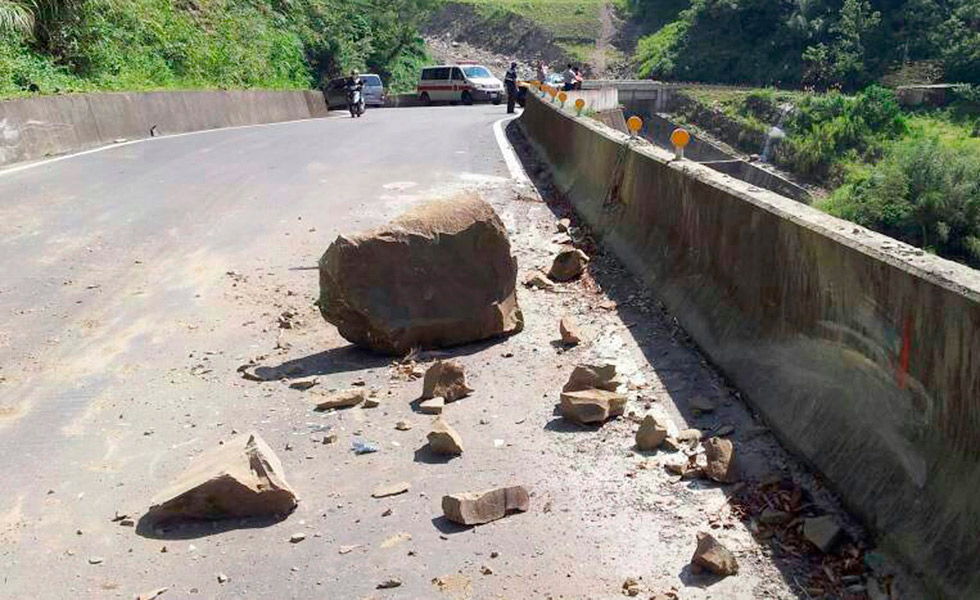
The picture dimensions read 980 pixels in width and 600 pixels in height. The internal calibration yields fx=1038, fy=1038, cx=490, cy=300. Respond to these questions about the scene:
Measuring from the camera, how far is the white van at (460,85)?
4500cm

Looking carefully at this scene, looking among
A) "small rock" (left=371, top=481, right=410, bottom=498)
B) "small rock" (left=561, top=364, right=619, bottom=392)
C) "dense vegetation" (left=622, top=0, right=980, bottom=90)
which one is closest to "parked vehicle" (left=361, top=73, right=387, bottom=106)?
"dense vegetation" (left=622, top=0, right=980, bottom=90)

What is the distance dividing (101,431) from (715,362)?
3.54 meters

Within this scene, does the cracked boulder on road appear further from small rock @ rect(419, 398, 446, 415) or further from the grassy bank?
the grassy bank

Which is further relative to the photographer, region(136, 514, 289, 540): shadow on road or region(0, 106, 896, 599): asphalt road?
region(136, 514, 289, 540): shadow on road

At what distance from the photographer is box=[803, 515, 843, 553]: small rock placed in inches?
161

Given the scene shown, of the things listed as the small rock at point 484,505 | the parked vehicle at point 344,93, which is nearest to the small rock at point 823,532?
the small rock at point 484,505

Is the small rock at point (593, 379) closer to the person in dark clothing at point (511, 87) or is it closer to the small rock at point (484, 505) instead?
the small rock at point (484, 505)

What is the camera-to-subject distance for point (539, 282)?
884 cm

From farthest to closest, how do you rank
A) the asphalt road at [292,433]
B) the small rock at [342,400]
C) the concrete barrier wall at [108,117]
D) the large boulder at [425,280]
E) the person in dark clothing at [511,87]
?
the person in dark clothing at [511,87]
the concrete barrier wall at [108,117]
the large boulder at [425,280]
the small rock at [342,400]
the asphalt road at [292,433]

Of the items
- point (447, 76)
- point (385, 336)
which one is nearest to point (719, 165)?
point (447, 76)

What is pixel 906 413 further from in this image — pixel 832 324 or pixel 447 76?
pixel 447 76

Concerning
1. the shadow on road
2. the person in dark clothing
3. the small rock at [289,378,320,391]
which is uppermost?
the shadow on road

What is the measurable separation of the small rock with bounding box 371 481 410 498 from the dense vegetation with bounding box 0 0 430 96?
52.8 ft

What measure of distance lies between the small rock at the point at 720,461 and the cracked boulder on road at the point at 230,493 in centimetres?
194
